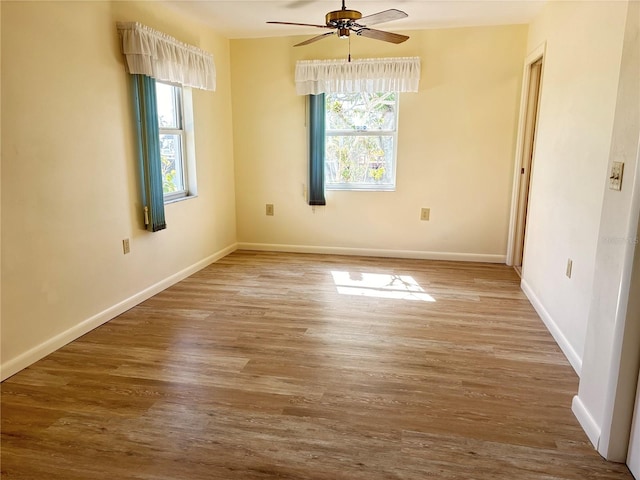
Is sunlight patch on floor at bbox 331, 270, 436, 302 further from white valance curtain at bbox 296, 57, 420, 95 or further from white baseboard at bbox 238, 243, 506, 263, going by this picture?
white valance curtain at bbox 296, 57, 420, 95

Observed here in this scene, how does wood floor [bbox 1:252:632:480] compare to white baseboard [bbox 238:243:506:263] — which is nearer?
wood floor [bbox 1:252:632:480]

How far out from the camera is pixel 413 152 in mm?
4668

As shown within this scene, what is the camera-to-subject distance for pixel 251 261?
15.7 ft

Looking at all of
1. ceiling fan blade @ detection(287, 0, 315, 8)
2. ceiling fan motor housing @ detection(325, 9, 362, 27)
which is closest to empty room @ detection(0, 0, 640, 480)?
ceiling fan motor housing @ detection(325, 9, 362, 27)

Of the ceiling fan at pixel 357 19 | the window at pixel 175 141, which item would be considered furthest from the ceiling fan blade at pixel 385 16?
the window at pixel 175 141

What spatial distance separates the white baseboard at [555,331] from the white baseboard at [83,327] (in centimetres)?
300

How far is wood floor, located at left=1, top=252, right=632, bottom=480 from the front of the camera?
1753 millimetres

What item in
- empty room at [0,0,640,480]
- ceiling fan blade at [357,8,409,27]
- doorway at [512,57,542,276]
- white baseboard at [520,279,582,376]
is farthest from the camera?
doorway at [512,57,542,276]

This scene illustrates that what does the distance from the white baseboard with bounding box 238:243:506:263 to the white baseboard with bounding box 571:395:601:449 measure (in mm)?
2757

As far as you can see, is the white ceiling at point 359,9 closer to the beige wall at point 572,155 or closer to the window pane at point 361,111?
the beige wall at point 572,155

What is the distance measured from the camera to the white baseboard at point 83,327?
2.42m

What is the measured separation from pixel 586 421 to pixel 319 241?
3.48 metres

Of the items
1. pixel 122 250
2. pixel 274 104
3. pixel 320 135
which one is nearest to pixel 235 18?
pixel 274 104

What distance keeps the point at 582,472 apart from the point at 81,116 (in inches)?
128
